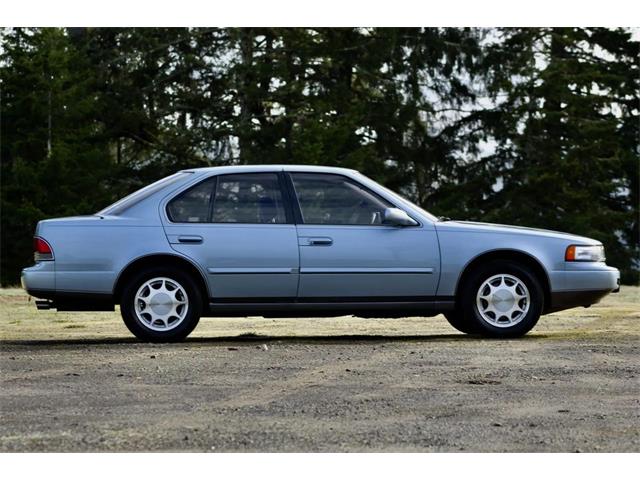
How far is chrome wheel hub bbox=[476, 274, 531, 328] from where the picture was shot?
36.6ft

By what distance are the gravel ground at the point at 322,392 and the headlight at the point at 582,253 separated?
2.51 ft

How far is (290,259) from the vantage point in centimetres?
1091

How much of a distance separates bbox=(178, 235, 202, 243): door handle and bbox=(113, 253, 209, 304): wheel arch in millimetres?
155

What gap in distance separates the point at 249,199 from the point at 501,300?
8.13 feet

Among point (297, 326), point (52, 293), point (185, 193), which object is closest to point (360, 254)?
point (185, 193)

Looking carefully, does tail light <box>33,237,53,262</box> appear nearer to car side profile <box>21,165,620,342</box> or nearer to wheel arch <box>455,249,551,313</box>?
car side profile <box>21,165,620,342</box>

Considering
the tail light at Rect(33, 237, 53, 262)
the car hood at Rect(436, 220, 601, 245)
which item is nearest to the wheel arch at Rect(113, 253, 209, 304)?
the tail light at Rect(33, 237, 53, 262)

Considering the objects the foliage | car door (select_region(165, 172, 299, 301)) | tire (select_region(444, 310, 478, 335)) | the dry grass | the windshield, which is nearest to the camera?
car door (select_region(165, 172, 299, 301))

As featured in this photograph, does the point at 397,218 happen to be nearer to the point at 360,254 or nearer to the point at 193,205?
the point at 360,254

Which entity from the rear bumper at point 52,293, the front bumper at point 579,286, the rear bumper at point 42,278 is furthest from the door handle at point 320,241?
the rear bumper at point 42,278

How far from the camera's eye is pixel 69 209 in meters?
34.8

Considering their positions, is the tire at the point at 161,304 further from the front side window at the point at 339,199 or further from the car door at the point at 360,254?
the front side window at the point at 339,199
